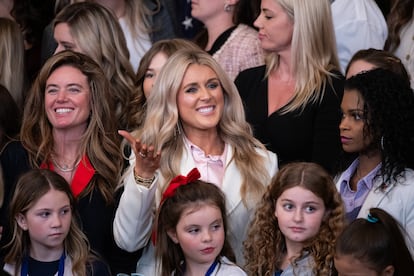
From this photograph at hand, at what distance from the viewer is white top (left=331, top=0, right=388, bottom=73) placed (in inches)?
295

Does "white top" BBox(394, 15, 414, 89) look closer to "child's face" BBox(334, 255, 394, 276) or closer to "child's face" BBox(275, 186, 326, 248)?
"child's face" BBox(275, 186, 326, 248)

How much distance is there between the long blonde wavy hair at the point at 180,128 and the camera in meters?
6.34

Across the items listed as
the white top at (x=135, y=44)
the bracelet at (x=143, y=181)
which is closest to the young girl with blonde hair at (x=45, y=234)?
the bracelet at (x=143, y=181)

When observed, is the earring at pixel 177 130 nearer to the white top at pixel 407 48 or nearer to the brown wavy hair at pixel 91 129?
the brown wavy hair at pixel 91 129

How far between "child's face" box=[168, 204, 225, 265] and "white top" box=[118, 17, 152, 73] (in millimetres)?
2077

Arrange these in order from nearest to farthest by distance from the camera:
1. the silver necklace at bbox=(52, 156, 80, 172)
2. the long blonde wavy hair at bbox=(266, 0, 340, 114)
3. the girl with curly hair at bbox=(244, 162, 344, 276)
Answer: the girl with curly hair at bbox=(244, 162, 344, 276), the silver necklace at bbox=(52, 156, 80, 172), the long blonde wavy hair at bbox=(266, 0, 340, 114)

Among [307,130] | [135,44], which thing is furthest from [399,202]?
[135,44]

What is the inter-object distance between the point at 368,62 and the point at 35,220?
6.48 ft

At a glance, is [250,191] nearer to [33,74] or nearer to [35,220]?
[35,220]

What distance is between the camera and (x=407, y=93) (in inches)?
243

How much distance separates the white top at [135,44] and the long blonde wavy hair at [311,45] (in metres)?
1.41

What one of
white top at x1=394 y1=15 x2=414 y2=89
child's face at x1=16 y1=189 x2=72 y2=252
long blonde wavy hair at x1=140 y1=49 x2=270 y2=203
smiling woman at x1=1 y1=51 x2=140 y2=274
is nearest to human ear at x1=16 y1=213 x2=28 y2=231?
child's face at x1=16 y1=189 x2=72 y2=252

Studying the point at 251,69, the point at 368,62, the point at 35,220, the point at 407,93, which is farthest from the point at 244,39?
the point at 35,220

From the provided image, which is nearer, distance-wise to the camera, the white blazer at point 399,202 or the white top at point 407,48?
the white blazer at point 399,202
